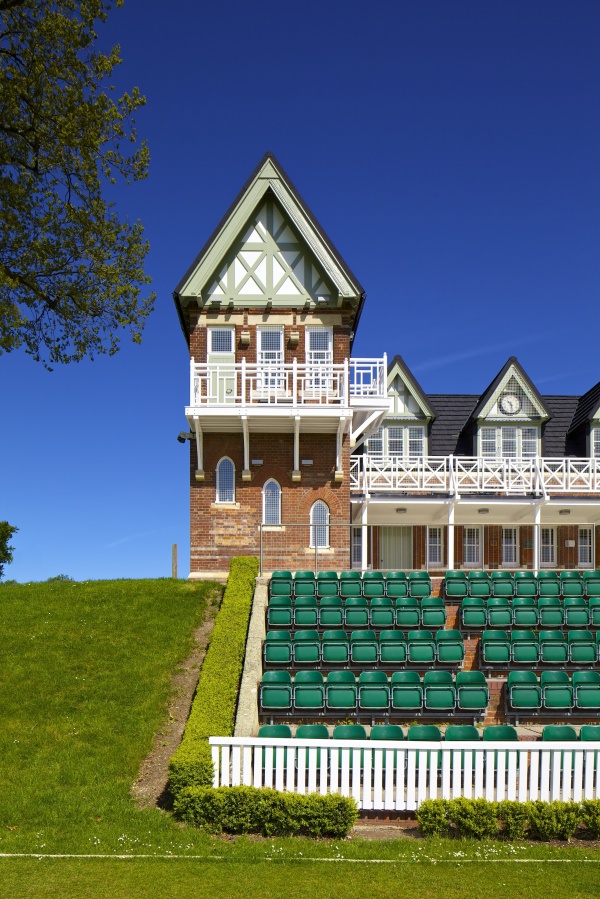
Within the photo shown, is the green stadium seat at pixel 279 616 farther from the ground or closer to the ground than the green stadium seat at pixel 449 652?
farther from the ground

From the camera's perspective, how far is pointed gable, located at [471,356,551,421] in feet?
121

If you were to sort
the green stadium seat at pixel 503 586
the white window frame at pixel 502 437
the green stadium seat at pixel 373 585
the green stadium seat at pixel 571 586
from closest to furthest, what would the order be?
the green stadium seat at pixel 373 585, the green stadium seat at pixel 571 586, the green stadium seat at pixel 503 586, the white window frame at pixel 502 437

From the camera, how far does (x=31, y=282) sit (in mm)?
19547

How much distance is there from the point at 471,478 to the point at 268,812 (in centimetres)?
2262

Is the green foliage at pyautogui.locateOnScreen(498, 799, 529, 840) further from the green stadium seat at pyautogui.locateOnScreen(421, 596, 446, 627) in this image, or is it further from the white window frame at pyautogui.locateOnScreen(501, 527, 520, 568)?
the white window frame at pyautogui.locateOnScreen(501, 527, 520, 568)

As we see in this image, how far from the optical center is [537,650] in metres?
18.6

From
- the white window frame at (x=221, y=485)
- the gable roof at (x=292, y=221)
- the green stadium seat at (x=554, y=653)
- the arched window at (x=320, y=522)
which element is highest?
the gable roof at (x=292, y=221)

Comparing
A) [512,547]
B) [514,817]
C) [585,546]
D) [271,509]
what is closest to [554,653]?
[514,817]

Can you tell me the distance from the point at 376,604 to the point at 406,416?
17.5 meters

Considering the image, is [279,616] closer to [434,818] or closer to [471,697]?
[471,697]

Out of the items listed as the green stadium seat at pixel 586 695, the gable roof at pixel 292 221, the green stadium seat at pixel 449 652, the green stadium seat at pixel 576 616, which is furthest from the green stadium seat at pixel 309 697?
the gable roof at pixel 292 221

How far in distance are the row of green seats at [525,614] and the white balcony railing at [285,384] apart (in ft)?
25.7

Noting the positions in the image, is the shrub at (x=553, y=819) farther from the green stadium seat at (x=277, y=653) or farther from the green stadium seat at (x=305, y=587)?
the green stadium seat at (x=305, y=587)

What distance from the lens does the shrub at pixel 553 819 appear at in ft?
40.3
